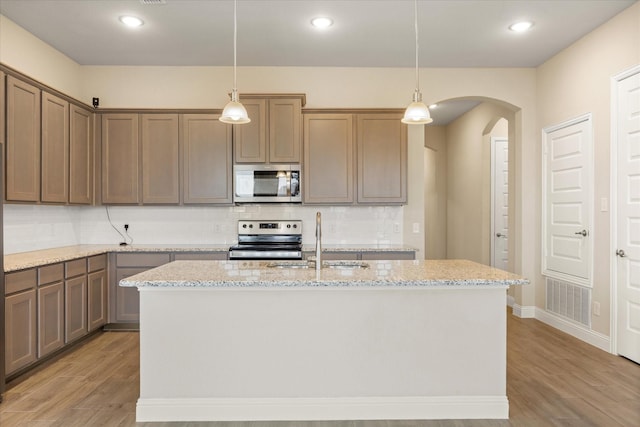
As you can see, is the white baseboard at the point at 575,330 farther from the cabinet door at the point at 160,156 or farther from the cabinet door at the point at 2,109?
the cabinet door at the point at 2,109

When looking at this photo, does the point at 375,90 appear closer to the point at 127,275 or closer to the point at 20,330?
the point at 127,275

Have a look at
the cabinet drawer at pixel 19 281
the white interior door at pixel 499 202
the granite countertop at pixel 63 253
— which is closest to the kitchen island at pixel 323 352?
the cabinet drawer at pixel 19 281

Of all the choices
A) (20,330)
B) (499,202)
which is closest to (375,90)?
(499,202)

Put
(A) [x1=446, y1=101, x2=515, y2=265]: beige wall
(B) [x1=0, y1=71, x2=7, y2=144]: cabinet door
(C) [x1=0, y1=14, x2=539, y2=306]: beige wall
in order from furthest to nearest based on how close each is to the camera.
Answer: (A) [x1=446, y1=101, x2=515, y2=265]: beige wall < (C) [x1=0, y1=14, x2=539, y2=306]: beige wall < (B) [x1=0, y1=71, x2=7, y2=144]: cabinet door

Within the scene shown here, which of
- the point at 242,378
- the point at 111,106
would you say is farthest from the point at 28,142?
the point at 242,378

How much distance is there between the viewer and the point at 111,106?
4.82 m

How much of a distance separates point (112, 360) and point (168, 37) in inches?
117

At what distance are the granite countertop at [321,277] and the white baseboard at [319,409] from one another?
0.72 metres

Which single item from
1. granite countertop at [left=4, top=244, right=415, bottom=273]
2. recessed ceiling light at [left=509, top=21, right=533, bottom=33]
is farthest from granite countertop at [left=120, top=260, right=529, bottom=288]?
recessed ceiling light at [left=509, top=21, right=533, bottom=33]

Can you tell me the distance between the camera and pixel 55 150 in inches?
152

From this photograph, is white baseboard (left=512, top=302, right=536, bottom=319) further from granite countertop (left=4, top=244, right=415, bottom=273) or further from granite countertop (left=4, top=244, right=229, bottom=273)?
granite countertop (left=4, top=244, right=229, bottom=273)

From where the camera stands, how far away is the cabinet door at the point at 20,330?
2.96m

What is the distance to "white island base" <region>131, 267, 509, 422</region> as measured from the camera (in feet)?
8.13

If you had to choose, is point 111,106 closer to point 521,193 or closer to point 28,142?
point 28,142
